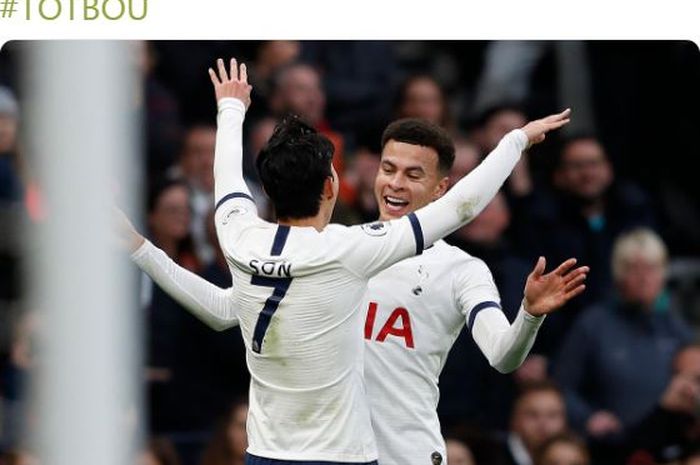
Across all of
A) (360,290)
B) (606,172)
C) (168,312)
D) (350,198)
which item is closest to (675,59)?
(606,172)

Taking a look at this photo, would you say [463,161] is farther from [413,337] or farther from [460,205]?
[460,205]

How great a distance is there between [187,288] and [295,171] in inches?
27.5

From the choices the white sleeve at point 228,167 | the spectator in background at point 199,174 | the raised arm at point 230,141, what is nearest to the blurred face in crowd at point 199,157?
the spectator in background at point 199,174

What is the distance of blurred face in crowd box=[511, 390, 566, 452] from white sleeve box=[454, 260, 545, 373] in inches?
117

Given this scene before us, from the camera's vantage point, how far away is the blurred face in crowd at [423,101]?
992 cm

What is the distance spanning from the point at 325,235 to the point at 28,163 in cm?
285

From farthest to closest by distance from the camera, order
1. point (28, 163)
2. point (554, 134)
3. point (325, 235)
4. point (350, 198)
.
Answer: point (554, 134) < point (350, 198) < point (28, 163) < point (325, 235)

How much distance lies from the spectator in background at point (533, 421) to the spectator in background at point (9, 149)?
260 centimetres

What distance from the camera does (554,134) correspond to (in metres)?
10.5

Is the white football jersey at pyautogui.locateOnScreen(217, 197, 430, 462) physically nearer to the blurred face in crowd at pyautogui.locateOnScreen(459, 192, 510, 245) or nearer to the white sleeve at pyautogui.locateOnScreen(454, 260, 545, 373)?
the white sleeve at pyautogui.locateOnScreen(454, 260, 545, 373)

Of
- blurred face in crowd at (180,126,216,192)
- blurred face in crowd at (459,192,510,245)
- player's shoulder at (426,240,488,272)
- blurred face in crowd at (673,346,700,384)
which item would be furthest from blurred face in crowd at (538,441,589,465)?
player's shoulder at (426,240,488,272)

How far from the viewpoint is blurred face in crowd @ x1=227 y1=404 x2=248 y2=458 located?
8.31m

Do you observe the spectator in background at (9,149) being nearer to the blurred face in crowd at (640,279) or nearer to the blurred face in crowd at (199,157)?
the blurred face in crowd at (199,157)

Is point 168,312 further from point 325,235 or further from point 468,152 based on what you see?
point 325,235
